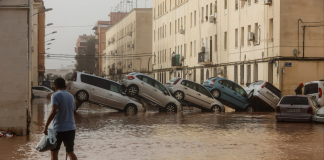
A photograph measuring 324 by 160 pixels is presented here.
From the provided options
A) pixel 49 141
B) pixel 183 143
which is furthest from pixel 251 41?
pixel 49 141

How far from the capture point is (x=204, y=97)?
3125 centimetres

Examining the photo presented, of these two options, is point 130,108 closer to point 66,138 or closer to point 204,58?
point 66,138

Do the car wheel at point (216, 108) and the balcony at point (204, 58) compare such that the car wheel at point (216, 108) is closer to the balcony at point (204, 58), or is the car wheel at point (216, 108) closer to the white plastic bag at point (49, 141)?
the balcony at point (204, 58)

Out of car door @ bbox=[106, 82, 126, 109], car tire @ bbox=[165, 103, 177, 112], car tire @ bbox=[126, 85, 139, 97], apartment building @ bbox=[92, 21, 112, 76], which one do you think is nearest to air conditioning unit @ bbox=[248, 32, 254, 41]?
car tire @ bbox=[165, 103, 177, 112]

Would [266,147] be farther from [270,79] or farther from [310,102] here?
[270,79]

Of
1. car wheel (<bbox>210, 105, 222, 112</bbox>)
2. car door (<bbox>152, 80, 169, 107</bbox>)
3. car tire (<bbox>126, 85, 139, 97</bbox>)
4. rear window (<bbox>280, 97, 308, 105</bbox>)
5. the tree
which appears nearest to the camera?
rear window (<bbox>280, 97, 308, 105</bbox>)

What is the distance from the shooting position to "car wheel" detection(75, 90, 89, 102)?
27.6m

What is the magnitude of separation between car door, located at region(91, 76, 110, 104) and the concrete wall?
39.9ft

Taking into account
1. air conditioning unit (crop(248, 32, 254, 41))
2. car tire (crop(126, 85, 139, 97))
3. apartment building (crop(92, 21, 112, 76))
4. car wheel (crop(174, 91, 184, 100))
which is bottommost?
car wheel (crop(174, 91, 184, 100))

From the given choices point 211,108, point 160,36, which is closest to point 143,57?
point 160,36

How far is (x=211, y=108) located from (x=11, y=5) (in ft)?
58.5

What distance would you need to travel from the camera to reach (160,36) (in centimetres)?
7362

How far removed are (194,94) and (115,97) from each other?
511 centimetres

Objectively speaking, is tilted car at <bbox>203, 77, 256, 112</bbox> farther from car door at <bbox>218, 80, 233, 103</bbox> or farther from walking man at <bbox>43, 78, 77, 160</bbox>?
walking man at <bbox>43, 78, 77, 160</bbox>
